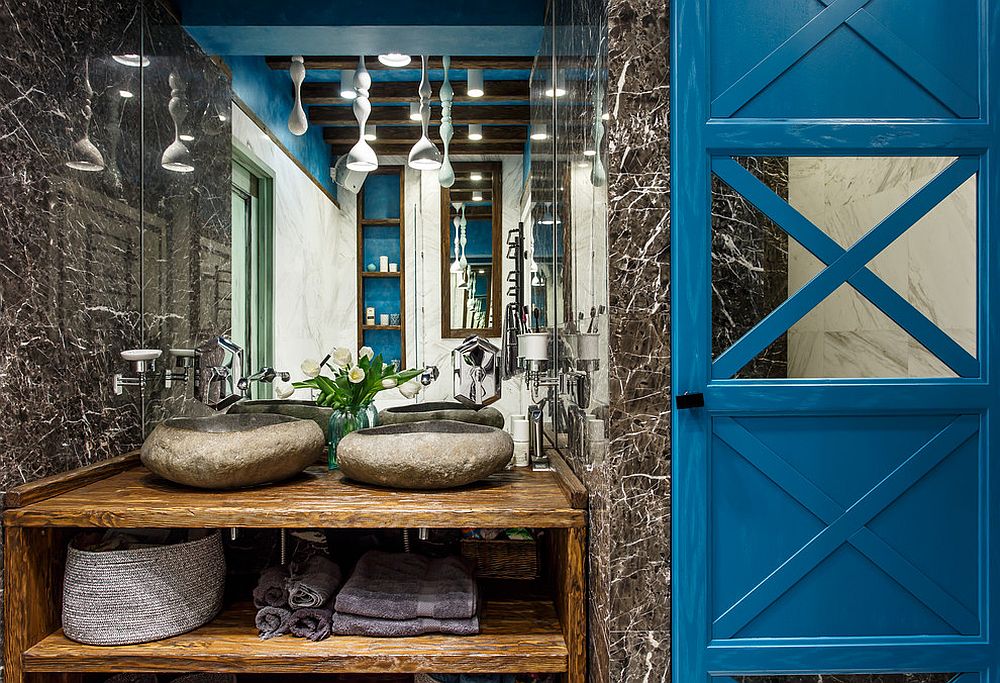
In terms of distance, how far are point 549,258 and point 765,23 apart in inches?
35.5

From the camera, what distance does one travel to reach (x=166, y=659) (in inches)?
55.3

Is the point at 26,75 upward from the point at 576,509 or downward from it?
upward

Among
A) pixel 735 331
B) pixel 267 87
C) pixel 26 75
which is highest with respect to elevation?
pixel 267 87

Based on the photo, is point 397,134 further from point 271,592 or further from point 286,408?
point 271,592

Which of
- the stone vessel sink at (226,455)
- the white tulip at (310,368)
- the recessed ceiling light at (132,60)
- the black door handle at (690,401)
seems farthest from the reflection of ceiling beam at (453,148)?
the black door handle at (690,401)

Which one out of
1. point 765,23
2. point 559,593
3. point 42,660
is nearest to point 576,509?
point 559,593

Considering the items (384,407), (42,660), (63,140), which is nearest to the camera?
(42,660)

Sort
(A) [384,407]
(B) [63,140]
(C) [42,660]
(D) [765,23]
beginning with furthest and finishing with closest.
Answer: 1. (A) [384,407]
2. (B) [63,140]
3. (C) [42,660]
4. (D) [765,23]

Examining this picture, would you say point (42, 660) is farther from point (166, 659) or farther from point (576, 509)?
point (576, 509)

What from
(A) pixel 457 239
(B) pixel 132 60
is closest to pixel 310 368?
(A) pixel 457 239

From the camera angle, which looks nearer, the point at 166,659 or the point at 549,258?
the point at 166,659

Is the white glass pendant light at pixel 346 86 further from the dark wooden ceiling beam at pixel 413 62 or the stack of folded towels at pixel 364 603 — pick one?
the stack of folded towels at pixel 364 603

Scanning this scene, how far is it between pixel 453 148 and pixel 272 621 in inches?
55.2

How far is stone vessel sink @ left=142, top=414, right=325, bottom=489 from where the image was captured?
1493 mm
